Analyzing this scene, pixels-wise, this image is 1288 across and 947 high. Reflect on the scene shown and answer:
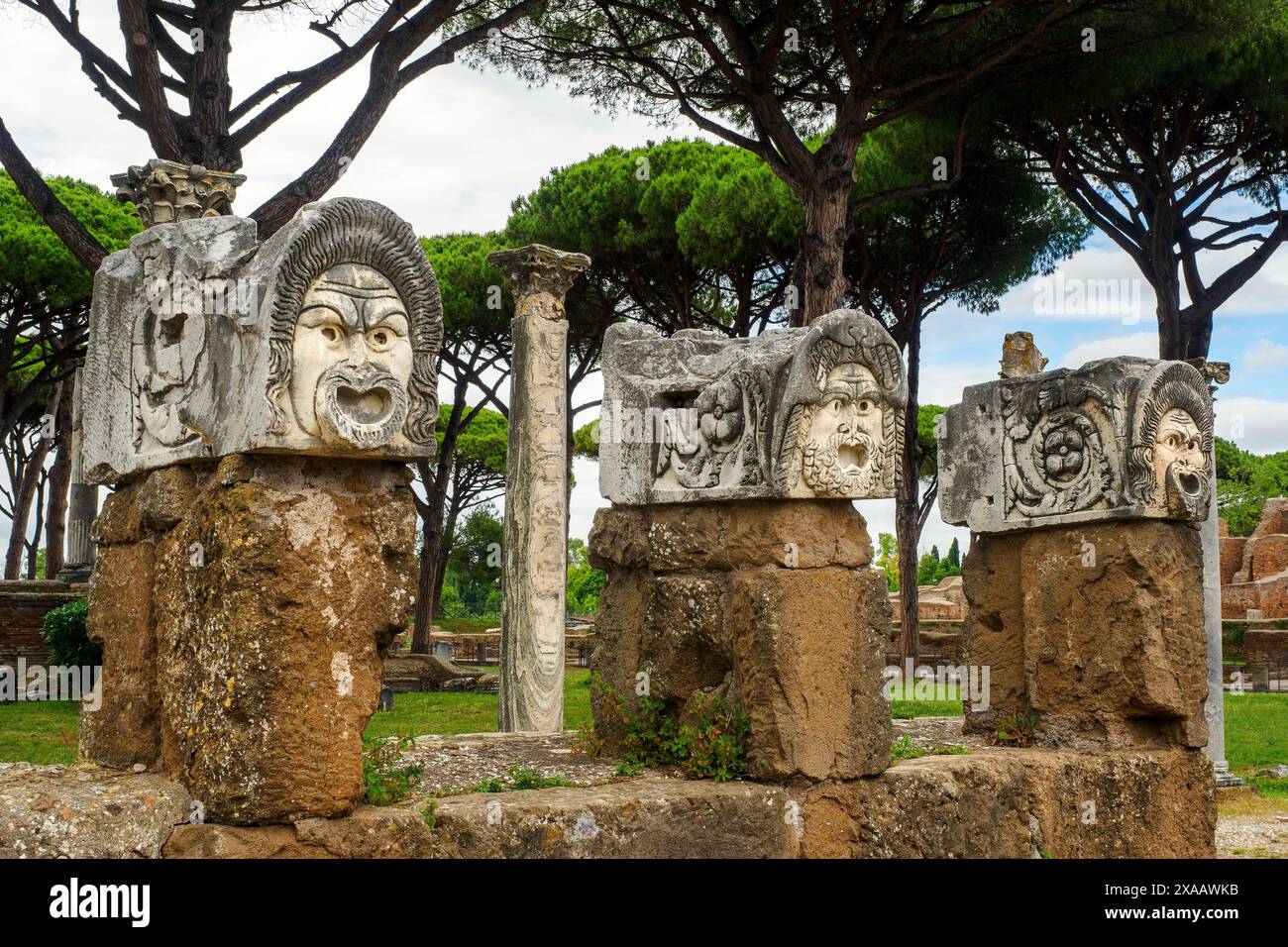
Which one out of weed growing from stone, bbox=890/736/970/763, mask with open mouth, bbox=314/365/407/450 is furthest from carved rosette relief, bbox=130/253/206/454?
weed growing from stone, bbox=890/736/970/763

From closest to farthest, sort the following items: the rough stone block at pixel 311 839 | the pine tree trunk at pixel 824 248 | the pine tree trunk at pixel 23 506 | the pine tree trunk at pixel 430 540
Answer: the rough stone block at pixel 311 839 < the pine tree trunk at pixel 824 248 < the pine tree trunk at pixel 430 540 < the pine tree trunk at pixel 23 506

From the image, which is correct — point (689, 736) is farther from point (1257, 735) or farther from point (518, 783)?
point (1257, 735)

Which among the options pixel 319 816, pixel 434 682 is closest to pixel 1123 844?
pixel 319 816

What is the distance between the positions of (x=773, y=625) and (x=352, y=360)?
5.79ft

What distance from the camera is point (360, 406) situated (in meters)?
3.80

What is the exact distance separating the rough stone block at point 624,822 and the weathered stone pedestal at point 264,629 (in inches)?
16.9

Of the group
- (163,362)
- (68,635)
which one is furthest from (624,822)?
(68,635)

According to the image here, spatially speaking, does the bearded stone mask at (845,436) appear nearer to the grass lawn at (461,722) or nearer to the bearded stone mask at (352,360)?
the bearded stone mask at (352,360)

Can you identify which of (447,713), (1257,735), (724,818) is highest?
(724,818)

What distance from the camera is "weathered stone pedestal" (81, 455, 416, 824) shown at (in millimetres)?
3617

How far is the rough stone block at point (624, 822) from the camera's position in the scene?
4.05 m

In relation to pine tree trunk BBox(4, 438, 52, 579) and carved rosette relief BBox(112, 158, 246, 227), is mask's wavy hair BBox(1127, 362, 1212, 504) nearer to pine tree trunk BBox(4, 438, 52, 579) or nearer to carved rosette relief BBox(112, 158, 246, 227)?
carved rosette relief BBox(112, 158, 246, 227)

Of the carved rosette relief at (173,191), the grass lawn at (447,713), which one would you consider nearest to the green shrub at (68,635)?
the grass lawn at (447,713)

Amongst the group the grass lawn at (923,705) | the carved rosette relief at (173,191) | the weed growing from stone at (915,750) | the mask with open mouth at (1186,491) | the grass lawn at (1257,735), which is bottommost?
the grass lawn at (1257,735)
